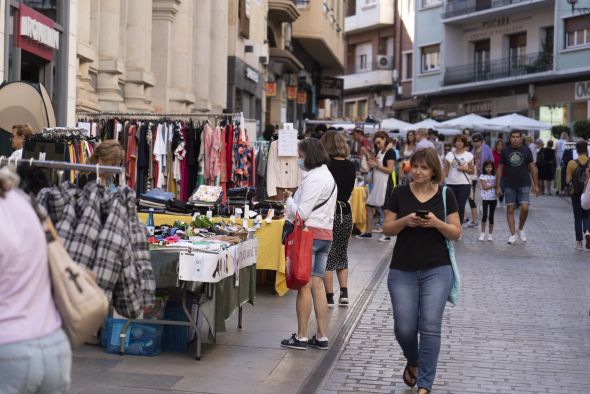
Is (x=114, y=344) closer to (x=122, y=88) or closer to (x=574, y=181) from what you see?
(x=574, y=181)

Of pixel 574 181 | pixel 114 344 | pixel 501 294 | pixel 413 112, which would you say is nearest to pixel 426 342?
pixel 114 344

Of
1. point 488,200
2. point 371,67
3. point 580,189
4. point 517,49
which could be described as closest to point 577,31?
point 517,49

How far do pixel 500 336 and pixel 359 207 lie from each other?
382 inches

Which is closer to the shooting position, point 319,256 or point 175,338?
Result: point 175,338

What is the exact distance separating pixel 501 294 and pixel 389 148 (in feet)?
24.2

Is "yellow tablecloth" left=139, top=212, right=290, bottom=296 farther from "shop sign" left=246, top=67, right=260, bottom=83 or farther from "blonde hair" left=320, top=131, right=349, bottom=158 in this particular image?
"shop sign" left=246, top=67, right=260, bottom=83

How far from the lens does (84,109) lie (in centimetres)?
1727

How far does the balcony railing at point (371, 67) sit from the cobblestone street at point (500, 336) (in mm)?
54965

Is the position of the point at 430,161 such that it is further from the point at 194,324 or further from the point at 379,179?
the point at 379,179

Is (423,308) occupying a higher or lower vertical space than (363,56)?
lower

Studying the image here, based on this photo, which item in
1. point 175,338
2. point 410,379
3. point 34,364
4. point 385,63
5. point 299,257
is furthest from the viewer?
point 385,63

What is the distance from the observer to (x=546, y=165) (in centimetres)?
3712

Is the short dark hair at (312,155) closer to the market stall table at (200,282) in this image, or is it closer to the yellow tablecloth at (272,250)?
the market stall table at (200,282)

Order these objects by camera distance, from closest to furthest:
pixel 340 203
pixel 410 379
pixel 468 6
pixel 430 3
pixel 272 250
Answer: pixel 410 379 < pixel 340 203 < pixel 272 250 < pixel 468 6 < pixel 430 3
